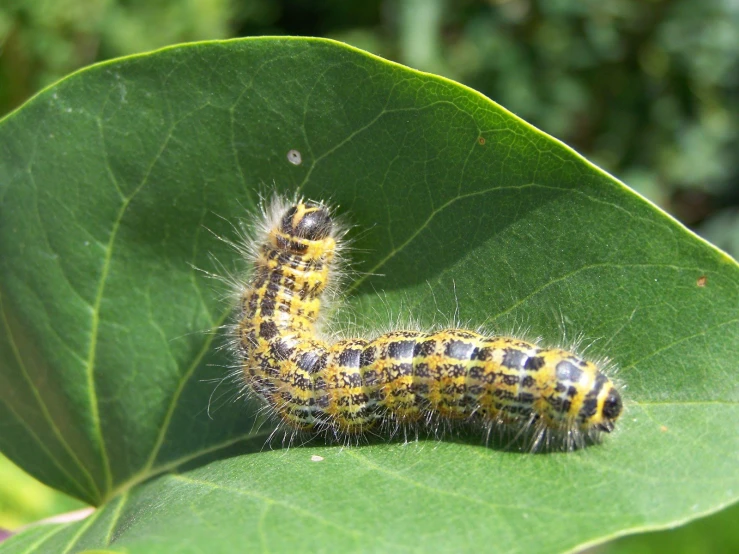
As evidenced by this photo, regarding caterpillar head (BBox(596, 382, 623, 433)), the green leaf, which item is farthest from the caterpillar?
the green leaf

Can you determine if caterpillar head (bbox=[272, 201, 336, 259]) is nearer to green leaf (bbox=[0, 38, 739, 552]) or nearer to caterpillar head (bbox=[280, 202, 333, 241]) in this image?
caterpillar head (bbox=[280, 202, 333, 241])

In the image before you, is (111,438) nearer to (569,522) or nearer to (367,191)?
(367,191)

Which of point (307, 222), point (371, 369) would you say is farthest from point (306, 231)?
point (371, 369)

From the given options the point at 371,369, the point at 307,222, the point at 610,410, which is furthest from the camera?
the point at 307,222

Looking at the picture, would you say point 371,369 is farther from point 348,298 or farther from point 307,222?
point 307,222

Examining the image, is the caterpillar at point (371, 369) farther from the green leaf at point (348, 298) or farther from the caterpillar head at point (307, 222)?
the green leaf at point (348, 298)


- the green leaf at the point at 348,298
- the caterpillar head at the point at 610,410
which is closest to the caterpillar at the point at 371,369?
the caterpillar head at the point at 610,410

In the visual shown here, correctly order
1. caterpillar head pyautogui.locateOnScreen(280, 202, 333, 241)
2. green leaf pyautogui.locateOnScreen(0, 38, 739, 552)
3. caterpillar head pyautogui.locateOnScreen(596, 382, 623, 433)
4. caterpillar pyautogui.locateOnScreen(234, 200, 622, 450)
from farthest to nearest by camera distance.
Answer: caterpillar head pyautogui.locateOnScreen(280, 202, 333, 241) → caterpillar pyautogui.locateOnScreen(234, 200, 622, 450) → caterpillar head pyautogui.locateOnScreen(596, 382, 623, 433) → green leaf pyautogui.locateOnScreen(0, 38, 739, 552)
